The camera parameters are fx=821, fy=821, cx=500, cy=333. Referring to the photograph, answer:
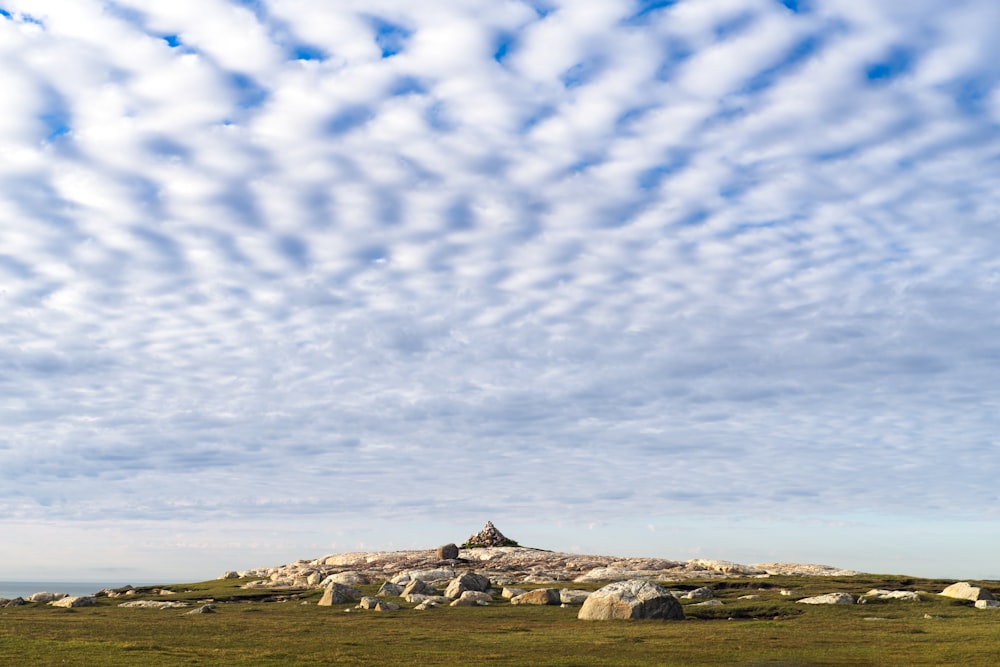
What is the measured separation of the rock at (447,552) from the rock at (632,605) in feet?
221

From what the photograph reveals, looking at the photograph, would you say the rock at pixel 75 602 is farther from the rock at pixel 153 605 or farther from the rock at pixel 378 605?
the rock at pixel 378 605

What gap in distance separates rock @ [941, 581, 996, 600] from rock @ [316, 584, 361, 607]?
182 feet

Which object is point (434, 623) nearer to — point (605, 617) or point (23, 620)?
point (605, 617)

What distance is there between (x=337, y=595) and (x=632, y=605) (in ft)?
110

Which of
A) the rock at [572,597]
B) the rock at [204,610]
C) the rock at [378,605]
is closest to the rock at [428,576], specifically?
the rock at [378,605]

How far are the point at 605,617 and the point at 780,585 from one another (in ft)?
130

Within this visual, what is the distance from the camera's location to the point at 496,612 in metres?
67.2

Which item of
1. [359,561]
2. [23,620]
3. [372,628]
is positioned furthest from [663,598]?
[359,561]

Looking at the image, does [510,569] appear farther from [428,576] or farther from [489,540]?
[489,540]

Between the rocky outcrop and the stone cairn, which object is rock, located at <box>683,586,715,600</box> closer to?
the rocky outcrop

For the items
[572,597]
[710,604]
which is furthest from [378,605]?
[710,604]

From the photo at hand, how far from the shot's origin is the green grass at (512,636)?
1478 inches

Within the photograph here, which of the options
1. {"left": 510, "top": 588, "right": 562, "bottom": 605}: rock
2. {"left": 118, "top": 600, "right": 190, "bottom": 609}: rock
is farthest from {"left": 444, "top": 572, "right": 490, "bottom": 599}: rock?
{"left": 118, "top": 600, "right": 190, "bottom": 609}: rock

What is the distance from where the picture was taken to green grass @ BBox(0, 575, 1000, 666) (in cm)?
3753
